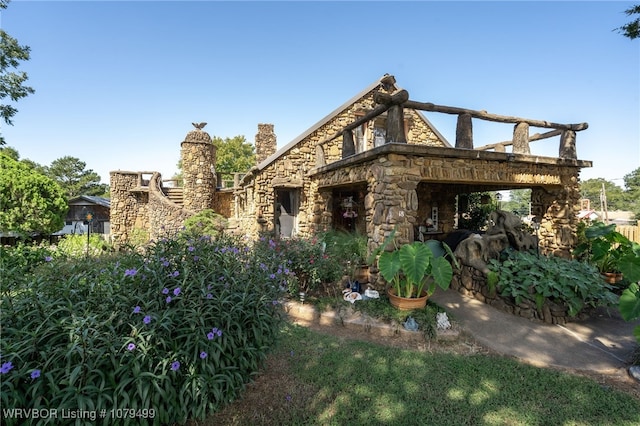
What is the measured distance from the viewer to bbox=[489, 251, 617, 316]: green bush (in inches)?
193

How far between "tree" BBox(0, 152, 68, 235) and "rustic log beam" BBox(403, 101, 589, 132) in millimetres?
12989

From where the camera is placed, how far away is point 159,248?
2.93 metres

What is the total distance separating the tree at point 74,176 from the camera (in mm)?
29078

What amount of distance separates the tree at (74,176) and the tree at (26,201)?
22.9 m

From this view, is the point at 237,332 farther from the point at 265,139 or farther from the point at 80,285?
the point at 265,139

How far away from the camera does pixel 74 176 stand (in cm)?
3011

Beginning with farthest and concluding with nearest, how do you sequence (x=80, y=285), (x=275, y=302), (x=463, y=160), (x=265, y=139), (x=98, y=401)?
(x=265, y=139) → (x=463, y=160) → (x=275, y=302) → (x=80, y=285) → (x=98, y=401)

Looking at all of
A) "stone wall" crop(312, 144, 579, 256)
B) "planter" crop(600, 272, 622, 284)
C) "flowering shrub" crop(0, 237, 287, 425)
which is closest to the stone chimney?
"stone wall" crop(312, 144, 579, 256)

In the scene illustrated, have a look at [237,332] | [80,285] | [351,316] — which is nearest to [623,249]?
[351,316]

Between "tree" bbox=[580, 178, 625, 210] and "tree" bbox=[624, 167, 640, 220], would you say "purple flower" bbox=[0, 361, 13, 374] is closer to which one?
"tree" bbox=[624, 167, 640, 220]

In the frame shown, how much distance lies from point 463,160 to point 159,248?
557cm

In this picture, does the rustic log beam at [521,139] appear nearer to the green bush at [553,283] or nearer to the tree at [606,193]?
the green bush at [553,283]

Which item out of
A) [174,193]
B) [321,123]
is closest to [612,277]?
[321,123]

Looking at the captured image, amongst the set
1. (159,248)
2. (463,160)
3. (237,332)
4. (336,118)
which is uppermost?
(336,118)
